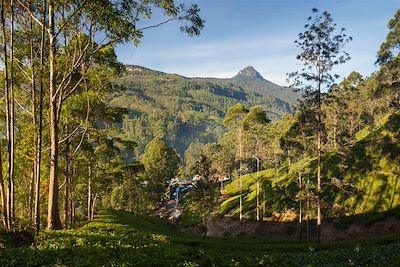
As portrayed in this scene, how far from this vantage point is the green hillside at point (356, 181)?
5100 cm

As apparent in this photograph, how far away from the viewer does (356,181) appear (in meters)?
56.3

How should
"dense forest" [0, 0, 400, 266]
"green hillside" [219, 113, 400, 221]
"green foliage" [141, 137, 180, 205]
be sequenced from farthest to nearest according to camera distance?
"green foliage" [141, 137, 180, 205] → "green hillside" [219, 113, 400, 221] → "dense forest" [0, 0, 400, 266]

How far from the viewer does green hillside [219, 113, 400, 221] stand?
5100 cm

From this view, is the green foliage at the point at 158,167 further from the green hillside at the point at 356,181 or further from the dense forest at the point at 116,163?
the green hillside at the point at 356,181

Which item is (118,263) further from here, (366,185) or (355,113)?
(355,113)

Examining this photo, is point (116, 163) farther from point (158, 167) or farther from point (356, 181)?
point (158, 167)

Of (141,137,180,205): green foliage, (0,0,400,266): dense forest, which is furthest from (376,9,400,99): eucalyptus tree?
(141,137,180,205): green foliage

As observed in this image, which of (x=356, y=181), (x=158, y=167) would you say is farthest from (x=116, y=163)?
(x=158, y=167)

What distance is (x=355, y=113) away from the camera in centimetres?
10644

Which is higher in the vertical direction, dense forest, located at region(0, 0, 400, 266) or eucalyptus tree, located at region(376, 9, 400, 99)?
eucalyptus tree, located at region(376, 9, 400, 99)

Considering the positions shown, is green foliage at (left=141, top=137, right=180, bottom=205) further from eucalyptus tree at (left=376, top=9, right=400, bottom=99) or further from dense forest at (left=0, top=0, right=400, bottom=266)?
Answer: eucalyptus tree at (left=376, top=9, right=400, bottom=99)

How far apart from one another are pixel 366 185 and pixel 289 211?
12393mm

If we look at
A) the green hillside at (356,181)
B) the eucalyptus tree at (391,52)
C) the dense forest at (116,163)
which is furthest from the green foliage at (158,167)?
the eucalyptus tree at (391,52)

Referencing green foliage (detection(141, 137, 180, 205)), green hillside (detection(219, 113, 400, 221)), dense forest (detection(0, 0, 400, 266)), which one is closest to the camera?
dense forest (detection(0, 0, 400, 266))
